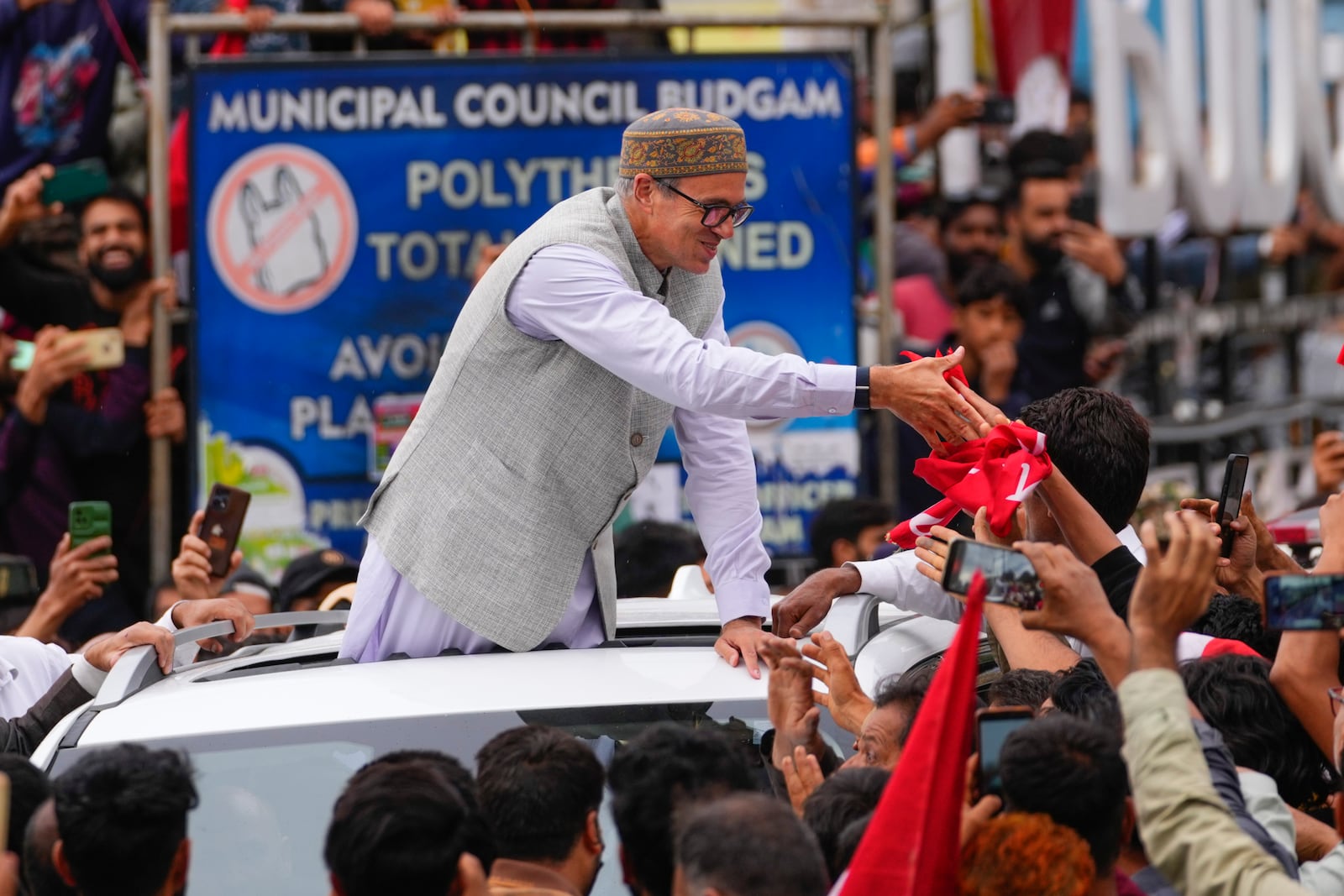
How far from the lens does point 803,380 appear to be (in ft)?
11.6

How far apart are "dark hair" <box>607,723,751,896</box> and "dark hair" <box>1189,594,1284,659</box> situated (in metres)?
1.36

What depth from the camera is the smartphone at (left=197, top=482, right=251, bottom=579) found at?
487cm

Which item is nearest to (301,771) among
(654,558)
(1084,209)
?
(654,558)

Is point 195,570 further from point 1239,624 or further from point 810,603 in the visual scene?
point 1239,624

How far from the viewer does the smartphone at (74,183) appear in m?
6.78

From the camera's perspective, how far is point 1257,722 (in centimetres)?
312

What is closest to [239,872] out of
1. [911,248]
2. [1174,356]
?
[911,248]

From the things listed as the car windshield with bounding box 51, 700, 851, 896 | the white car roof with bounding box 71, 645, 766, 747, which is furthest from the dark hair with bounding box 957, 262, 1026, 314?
the car windshield with bounding box 51, 700, 851, 896

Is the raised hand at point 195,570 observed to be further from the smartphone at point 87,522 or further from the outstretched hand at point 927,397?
the outstretched hand at point 927,397

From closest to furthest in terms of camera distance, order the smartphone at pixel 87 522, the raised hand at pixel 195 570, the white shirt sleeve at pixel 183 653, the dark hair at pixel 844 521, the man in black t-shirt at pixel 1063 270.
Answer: the white shirt sleeve at pixel 183 653 → the raised hand at pixel 195 570 → the smartphone at pixel 87 522 → the dark hair at pixel 844 521 → the man in black t-shirt at pixel 1063 270

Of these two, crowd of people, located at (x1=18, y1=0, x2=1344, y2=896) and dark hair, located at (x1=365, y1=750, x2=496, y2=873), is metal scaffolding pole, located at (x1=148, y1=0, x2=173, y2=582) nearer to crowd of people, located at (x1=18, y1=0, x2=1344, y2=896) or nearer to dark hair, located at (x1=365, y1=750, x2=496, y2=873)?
crowd of people, located at (x1=18, y1=0, x2=1344, y2=896)

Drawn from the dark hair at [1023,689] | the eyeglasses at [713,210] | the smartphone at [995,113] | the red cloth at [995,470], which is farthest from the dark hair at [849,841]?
the smartphone at [995,113]

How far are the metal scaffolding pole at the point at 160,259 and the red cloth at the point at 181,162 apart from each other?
81 millimetres

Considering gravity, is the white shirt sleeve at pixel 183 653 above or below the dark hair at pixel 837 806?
above
